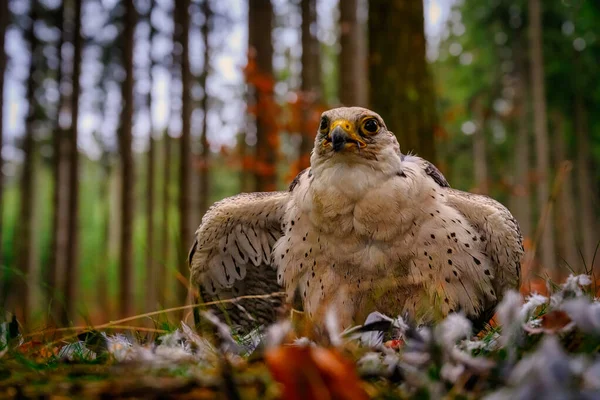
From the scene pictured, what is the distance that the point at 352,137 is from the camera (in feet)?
10.2

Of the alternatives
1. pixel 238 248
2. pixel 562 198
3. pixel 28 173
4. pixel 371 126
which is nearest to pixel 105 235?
pixel 28 173

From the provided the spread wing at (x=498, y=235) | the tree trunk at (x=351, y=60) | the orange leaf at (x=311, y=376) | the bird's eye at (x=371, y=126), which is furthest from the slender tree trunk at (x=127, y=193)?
the orange leaf at (x=311, y=376)

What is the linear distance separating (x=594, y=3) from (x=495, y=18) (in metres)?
5.26

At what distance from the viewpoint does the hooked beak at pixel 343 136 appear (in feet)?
10.1

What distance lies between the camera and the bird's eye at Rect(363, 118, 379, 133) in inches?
127

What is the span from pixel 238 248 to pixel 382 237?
3.94ft

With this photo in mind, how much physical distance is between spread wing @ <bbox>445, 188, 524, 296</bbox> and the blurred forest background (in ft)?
0.67

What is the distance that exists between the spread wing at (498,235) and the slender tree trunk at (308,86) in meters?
6.47

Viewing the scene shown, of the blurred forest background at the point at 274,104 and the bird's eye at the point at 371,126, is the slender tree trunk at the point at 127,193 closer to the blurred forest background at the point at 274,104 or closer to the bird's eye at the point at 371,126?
the blurred forest background at the point at 274,104

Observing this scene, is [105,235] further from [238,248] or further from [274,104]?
[238,248]

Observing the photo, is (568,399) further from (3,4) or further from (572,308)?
(3,4)

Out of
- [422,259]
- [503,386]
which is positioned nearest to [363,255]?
[422,259]

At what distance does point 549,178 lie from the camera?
2081cm

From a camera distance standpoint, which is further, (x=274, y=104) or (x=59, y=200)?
(x=59, y=200)
